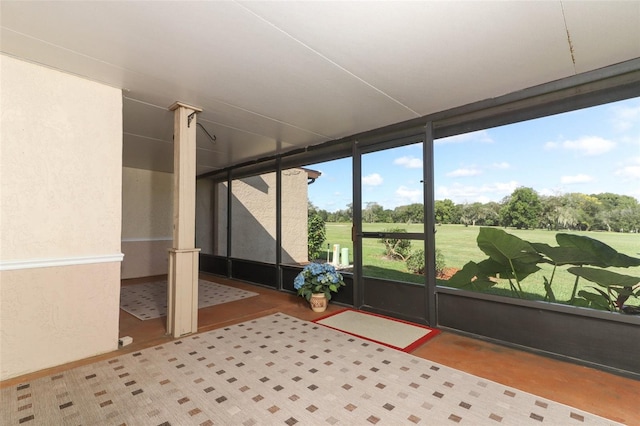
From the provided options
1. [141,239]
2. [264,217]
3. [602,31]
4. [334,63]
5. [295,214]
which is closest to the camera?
[602,31]

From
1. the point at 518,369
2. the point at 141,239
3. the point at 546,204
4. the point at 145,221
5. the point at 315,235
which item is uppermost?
the point at 546,204

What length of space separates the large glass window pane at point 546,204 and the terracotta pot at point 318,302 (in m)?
1.52

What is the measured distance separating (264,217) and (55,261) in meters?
3.77

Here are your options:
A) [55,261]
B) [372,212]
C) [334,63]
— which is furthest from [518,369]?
[55,261]

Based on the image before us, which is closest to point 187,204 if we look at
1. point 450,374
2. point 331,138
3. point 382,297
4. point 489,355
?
point 331,138

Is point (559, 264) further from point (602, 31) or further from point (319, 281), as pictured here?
point (319, 281)

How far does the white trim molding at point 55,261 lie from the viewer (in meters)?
2.22

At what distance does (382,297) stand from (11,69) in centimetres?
410

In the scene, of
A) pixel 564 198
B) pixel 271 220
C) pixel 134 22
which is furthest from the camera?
pixel 271 220

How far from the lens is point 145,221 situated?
650cm

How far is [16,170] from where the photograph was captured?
88.9 inches

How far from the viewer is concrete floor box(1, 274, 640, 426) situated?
190 centimetres

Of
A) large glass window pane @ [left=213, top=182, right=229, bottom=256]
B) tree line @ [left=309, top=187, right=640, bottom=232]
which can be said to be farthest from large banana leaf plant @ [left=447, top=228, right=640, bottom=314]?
large glass window pane @ [left=213, top=182, right=229, bottom=256]

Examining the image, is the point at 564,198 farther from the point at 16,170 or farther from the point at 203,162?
the point at 203,162
